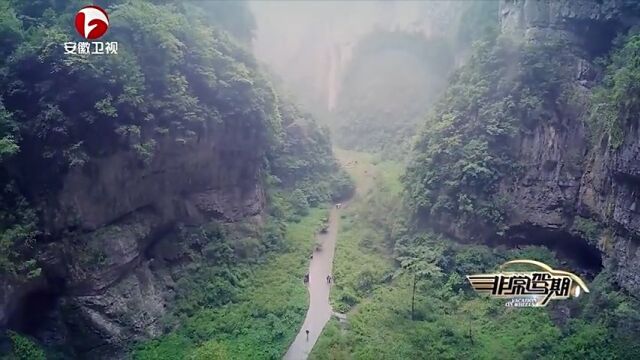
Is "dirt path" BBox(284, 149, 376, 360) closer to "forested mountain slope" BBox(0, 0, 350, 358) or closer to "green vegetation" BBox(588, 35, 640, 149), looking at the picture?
"forested mountain slope" BBox(0, 0, 350, 358)

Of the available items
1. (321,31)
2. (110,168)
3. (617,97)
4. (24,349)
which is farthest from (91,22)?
(321,31)

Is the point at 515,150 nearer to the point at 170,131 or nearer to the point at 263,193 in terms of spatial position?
the point at 263,193

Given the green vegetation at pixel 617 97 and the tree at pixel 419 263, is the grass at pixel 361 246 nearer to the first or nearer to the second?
the tree at pixel 419 263

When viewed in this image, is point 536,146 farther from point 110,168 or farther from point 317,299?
point 110,168

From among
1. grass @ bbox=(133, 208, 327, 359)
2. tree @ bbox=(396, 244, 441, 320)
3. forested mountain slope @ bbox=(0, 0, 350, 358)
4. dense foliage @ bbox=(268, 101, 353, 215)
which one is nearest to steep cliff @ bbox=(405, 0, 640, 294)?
tree @ bbox=(396, 244, 441, 320)

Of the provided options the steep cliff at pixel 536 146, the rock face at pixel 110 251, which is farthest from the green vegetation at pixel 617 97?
the rock face at pixel 110 251
